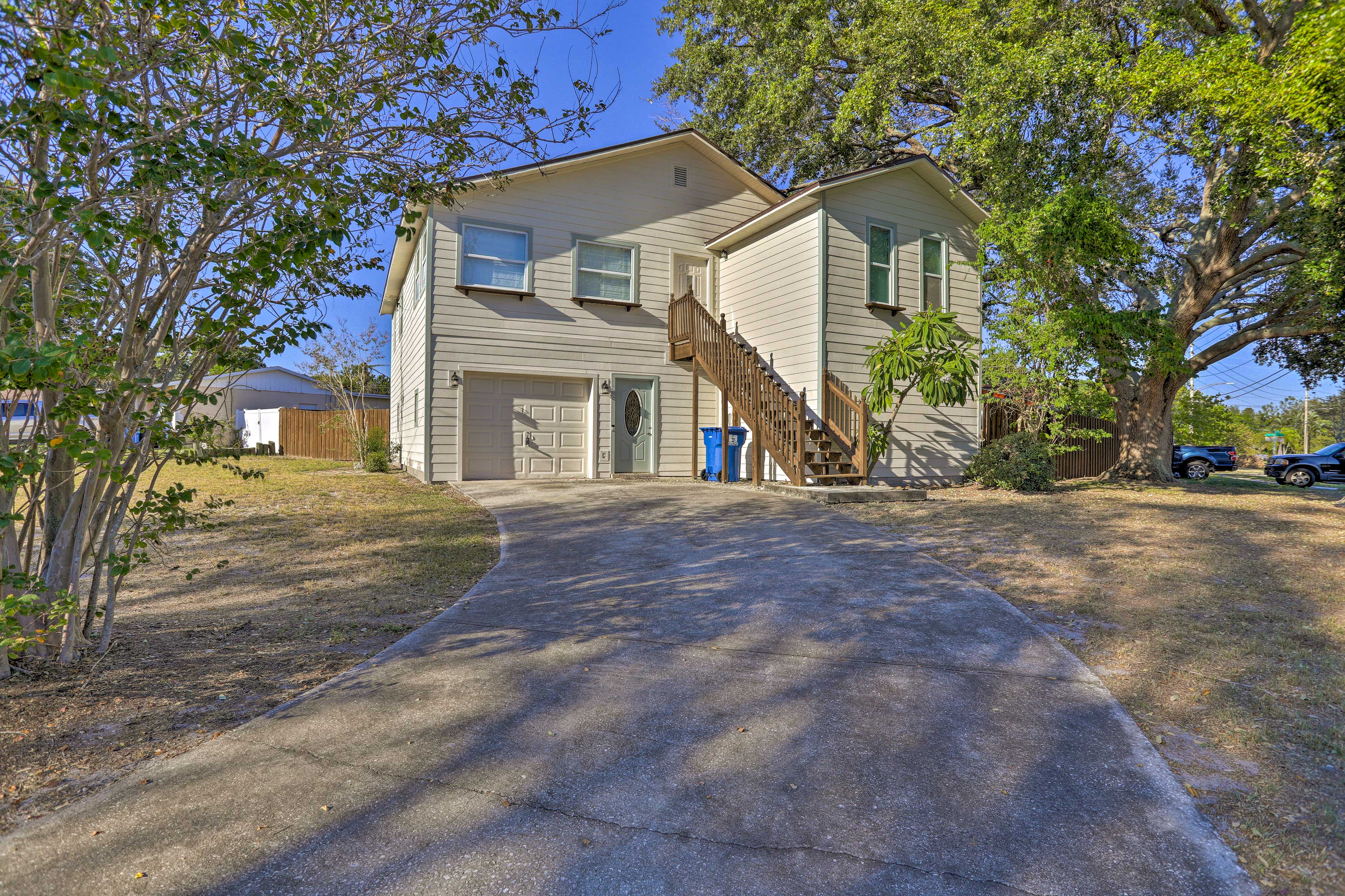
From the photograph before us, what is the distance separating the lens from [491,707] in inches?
127

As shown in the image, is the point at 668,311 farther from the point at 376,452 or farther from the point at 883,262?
the point at 376,452

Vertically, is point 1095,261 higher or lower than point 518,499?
higher

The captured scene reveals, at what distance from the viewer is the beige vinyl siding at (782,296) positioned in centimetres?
1220

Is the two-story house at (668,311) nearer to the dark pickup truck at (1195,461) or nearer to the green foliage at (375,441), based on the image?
the green foliage at (375,441)

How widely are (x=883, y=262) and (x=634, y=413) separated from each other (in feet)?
18.8

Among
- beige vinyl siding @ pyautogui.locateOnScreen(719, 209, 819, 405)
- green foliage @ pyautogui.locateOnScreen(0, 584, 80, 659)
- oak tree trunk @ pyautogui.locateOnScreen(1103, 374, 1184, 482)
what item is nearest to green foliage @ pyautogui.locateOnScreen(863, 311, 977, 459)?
beige vinyl siding @ pyautogui.locateOnScreen(719, 209, 819, 405)

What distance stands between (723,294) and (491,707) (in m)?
12.6

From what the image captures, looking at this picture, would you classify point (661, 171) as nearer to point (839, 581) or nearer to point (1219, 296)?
point (839, 581)

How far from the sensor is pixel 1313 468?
18484 millimetres

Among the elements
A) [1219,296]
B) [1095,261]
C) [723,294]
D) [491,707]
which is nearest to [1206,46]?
[1095,261]

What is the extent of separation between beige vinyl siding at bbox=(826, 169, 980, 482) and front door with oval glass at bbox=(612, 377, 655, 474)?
4052mm

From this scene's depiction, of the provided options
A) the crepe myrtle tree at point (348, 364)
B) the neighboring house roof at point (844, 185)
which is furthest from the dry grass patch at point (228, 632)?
the crepe myrtle tree at point (348, 364)

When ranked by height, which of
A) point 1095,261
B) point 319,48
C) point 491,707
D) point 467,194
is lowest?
point 491,707

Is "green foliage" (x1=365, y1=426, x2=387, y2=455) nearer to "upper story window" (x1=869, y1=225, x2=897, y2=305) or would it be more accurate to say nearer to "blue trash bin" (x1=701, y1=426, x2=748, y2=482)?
"blue trash bin" (x1=701, y1=426, x2=748, y2=482)
